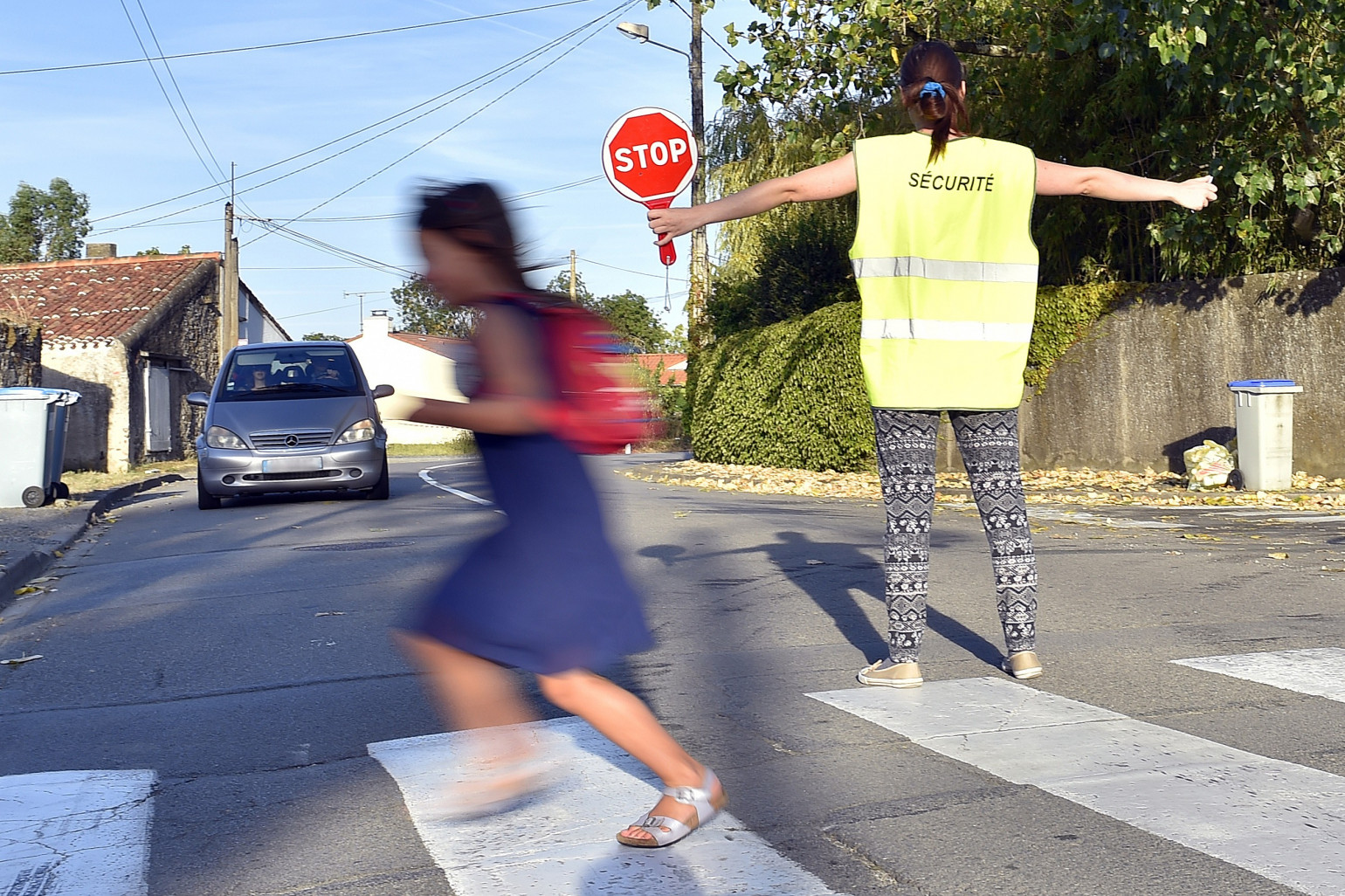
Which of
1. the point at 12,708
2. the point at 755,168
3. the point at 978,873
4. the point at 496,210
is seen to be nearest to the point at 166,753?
the point at 12,708

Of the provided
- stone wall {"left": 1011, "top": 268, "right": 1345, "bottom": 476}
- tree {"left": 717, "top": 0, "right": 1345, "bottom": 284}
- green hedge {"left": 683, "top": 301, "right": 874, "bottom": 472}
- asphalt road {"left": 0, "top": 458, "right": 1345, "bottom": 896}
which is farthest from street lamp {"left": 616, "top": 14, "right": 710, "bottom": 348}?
asphalt road {"left": 0, "top": 458, "right": 1345, "bottom": 896}

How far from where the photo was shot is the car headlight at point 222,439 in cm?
1398

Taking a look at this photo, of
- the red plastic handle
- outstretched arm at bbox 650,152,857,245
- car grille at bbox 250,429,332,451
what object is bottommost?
car grille at bbox 250,429,332,451

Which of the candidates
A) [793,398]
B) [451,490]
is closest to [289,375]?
[451,490]

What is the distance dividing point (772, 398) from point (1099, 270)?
4413 mm

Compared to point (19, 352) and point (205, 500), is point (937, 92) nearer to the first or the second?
point (205, 500)

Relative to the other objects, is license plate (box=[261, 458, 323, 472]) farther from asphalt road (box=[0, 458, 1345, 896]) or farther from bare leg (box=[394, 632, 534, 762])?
bare leg (box=[394, 632, 534, 762])

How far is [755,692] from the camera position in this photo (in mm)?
4805

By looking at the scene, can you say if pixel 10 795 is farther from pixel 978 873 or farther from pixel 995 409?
pixel 995 409

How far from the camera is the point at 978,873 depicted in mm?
2922

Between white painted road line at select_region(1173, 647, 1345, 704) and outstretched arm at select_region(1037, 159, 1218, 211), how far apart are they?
5.44ft

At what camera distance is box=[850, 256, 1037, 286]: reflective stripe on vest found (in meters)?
4.50

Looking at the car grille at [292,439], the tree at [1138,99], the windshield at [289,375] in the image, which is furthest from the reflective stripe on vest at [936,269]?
the windshield at [289,375]

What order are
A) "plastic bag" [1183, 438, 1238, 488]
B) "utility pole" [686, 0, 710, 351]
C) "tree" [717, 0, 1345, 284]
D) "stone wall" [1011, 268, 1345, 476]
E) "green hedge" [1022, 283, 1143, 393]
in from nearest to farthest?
"tree" [717, 0, 1345, 284], "plastic bag" [1183, 438, 1238, 488], "stone wall" [1011, 268, 1345, 476], "green hedge" [1022, 283, 1143, 393], "utility pole" [686, 0, 710, 351]
